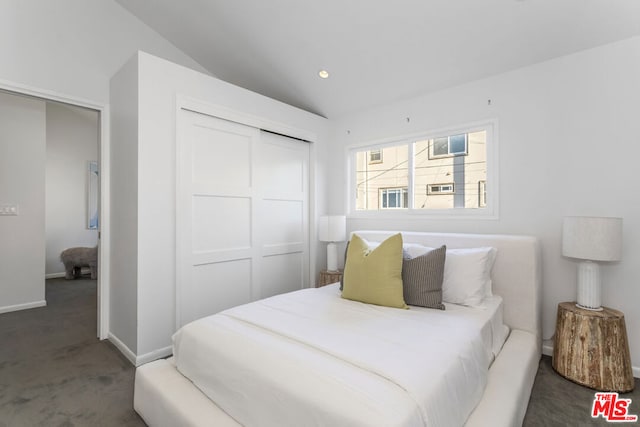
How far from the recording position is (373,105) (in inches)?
137

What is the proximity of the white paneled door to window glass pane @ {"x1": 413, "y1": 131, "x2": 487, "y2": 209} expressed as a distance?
1.37 metres

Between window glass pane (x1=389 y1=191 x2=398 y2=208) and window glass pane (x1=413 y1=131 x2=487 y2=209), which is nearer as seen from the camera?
window glass pane (x1=413 y1=131 x2=487 y2=209)

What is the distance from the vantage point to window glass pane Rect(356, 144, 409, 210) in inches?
135

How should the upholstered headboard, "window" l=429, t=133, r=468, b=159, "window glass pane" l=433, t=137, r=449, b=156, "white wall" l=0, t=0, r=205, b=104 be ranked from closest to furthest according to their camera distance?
the upholstered headboard
"white wall" l=0, t=0, r=205, b=104
"window" l=429, t=133, r=468, b=159
"window glass pane" l=433, t=137, r=449, b=156

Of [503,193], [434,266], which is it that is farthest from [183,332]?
[503,193]

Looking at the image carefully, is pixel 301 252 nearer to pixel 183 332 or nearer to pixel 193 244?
pixel 193 244

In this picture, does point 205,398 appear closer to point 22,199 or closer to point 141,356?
point 141,356

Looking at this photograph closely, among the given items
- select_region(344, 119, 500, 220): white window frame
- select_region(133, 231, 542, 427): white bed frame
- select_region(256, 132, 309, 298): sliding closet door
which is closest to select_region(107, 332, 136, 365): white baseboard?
select_region(133, 231, 542, 427): white bed frame

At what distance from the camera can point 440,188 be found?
3105 mm

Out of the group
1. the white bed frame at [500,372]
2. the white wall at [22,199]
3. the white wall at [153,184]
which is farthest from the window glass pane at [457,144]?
the white wall at [22,199]

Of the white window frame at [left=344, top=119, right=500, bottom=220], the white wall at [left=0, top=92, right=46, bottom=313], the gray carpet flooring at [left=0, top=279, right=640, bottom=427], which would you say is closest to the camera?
the gray carpet flooring at [left=0, top=279, right=640, bottom=427]

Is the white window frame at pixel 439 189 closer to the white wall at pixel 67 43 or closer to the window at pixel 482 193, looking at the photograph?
the window at pixel 482 193

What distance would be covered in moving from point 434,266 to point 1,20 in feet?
12.6

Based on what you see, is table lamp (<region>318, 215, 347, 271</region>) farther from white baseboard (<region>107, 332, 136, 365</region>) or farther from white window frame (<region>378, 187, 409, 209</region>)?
white baseboard (<region>107, 332, 136, 365</region>)
